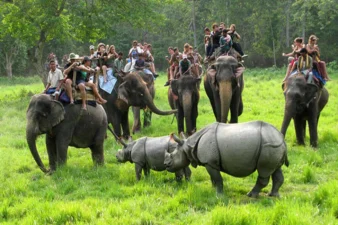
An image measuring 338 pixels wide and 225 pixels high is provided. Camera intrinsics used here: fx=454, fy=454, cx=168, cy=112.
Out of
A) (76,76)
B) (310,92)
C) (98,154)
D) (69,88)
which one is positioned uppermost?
(76,76)

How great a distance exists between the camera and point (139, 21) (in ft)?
73.6

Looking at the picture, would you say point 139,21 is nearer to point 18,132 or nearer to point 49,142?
point 18,132

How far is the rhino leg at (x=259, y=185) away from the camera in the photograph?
6.49 metres

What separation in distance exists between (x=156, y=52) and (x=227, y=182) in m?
45.6

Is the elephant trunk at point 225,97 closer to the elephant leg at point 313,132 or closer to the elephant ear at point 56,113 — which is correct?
the elephant leg at point 313,132

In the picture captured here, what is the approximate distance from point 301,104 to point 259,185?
420 cm

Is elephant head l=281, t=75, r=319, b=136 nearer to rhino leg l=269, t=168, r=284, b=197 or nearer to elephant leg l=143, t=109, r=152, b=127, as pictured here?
rhino leg l=269, t=168, r=284, b=197

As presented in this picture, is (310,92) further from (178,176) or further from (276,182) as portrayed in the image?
(178,176)

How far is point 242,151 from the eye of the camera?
627cm

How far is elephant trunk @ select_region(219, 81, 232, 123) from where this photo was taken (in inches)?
403

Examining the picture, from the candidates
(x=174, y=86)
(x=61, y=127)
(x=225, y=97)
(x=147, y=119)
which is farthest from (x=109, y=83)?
(x=61, y=127)

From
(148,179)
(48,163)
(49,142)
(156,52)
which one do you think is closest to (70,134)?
(49,142)

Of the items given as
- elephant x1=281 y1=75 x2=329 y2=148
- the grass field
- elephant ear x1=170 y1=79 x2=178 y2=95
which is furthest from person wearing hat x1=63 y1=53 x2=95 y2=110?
elephant x1=281 y1=75 x2=329 y2=148

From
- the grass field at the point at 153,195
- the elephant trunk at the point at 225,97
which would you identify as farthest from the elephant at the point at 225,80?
the grass field at the point at 153,195
